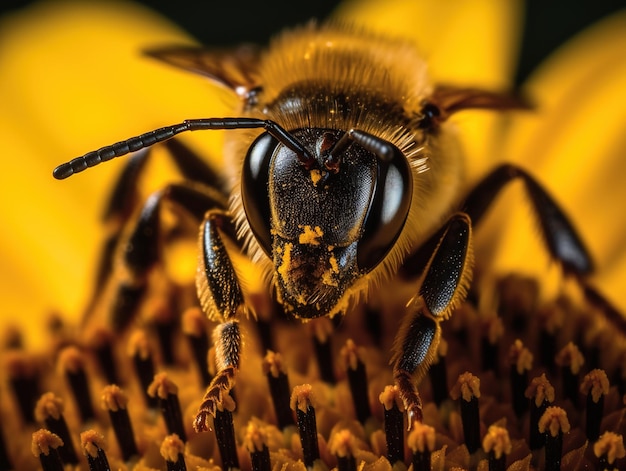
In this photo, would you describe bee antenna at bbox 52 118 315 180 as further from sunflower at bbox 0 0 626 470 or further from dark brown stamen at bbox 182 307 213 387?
dark brown stamen at bbox 182 307 213 387

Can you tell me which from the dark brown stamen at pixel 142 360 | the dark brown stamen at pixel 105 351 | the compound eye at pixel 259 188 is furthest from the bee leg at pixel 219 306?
the dark brown stamen at pixel 105 351

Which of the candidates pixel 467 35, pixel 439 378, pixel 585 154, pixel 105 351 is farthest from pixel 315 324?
pixel 467 35

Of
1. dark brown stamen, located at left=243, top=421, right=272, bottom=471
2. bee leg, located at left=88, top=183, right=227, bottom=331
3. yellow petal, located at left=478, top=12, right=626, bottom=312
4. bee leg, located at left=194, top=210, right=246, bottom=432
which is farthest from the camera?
yellow petal, located at left=478, top=12, right=626, bottom=312

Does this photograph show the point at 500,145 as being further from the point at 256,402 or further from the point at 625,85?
the point at 256,402

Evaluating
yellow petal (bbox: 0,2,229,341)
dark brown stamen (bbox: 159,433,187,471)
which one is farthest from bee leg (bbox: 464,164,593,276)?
yellow petal (bbox: 0,2,229,341)

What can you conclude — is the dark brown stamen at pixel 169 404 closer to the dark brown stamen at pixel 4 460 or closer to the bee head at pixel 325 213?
the dark brown stamen at pixel 4 460

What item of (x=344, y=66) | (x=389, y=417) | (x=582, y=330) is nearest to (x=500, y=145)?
(x=582, y=330)

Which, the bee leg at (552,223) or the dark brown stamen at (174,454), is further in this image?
the bee leg at (552,223)
